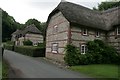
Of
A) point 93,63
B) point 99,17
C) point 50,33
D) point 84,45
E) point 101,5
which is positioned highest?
point 101,5

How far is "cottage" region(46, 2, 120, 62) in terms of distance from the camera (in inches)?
982

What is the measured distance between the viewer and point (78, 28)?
83.5ft

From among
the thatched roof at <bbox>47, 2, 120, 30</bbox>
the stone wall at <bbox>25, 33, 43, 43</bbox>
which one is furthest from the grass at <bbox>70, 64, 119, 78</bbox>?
the stone wall at <bbox>25, 33, 43, 43</bbox>

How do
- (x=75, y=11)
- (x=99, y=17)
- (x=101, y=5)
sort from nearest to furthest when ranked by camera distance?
(x=75, y=11), (x=99, y=17), (x=101, y=5)

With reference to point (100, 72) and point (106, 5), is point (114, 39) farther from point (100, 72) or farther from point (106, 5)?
point (106, 5)

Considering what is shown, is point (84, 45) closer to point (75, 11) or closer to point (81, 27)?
point (81, 27)

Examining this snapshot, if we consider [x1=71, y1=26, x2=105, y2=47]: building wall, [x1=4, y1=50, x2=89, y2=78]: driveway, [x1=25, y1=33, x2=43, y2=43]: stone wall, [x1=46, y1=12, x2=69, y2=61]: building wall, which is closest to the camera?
[x1=4, y1=50, x2=89, y2=78]: driveway

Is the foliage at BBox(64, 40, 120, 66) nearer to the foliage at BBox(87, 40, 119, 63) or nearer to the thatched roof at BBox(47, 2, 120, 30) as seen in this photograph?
the foliage at BBox(87, 40, 119, 63)

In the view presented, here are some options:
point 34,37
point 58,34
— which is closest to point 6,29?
point 34,37

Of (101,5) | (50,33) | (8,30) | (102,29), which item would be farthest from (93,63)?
(8,30)

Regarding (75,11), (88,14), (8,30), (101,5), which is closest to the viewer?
(75,11)

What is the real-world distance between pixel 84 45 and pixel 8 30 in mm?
67156

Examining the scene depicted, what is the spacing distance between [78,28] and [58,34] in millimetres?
3951

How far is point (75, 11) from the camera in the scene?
87.4 feet
